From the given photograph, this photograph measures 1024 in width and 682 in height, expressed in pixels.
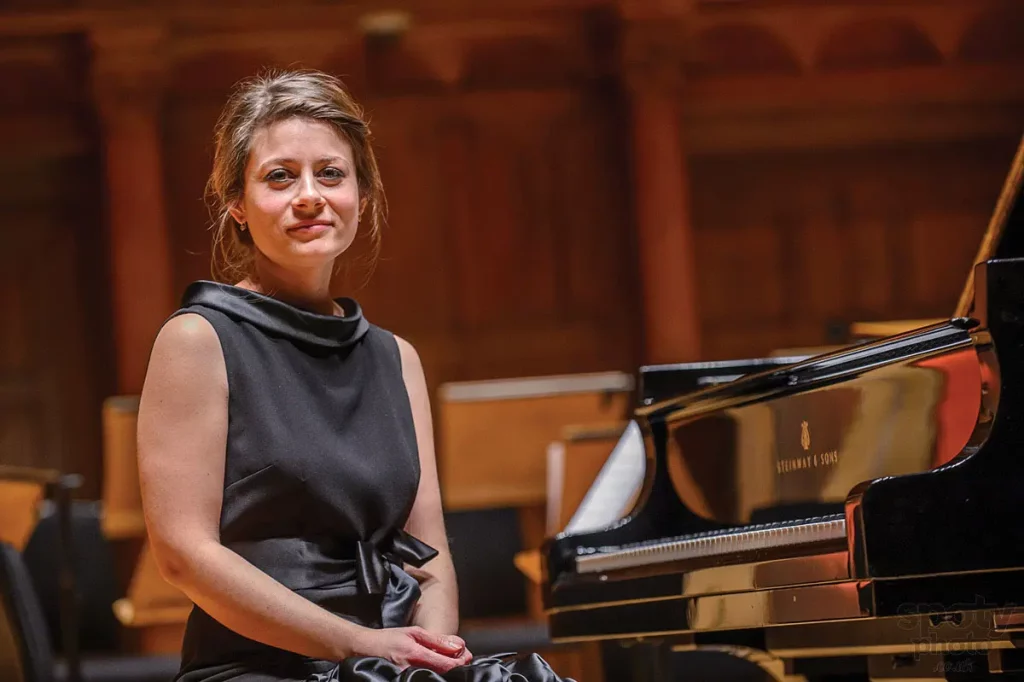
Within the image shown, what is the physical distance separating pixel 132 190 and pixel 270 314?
17.4ft

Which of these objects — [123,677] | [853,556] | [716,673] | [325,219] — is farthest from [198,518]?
[123,677]

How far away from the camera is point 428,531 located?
203 cm

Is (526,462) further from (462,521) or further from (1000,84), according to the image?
(1000,84)

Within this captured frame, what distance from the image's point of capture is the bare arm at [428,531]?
1.96m

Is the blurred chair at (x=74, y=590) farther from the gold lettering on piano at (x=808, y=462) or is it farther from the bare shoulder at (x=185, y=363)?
the gold lettering on piano at (x=808, y=462)

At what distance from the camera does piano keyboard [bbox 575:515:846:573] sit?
88.1 inches

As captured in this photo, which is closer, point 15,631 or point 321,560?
point 321,560

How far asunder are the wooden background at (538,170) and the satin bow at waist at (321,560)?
5232 mm

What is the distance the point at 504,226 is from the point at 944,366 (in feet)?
17.2

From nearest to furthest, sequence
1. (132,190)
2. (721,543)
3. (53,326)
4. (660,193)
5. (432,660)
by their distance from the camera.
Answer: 1. (432,660)
2. (721,543)
3. (132,190)
4. (660,193)
5. (53,326)

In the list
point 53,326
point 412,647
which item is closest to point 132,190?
point 53,326

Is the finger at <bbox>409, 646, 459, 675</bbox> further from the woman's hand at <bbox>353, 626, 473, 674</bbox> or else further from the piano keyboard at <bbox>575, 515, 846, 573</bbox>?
the piano keyboard at <bbox>575, 515, 846, 573</bbox>

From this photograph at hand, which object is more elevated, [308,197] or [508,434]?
[308,197]

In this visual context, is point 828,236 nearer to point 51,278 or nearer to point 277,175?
point 51,278
